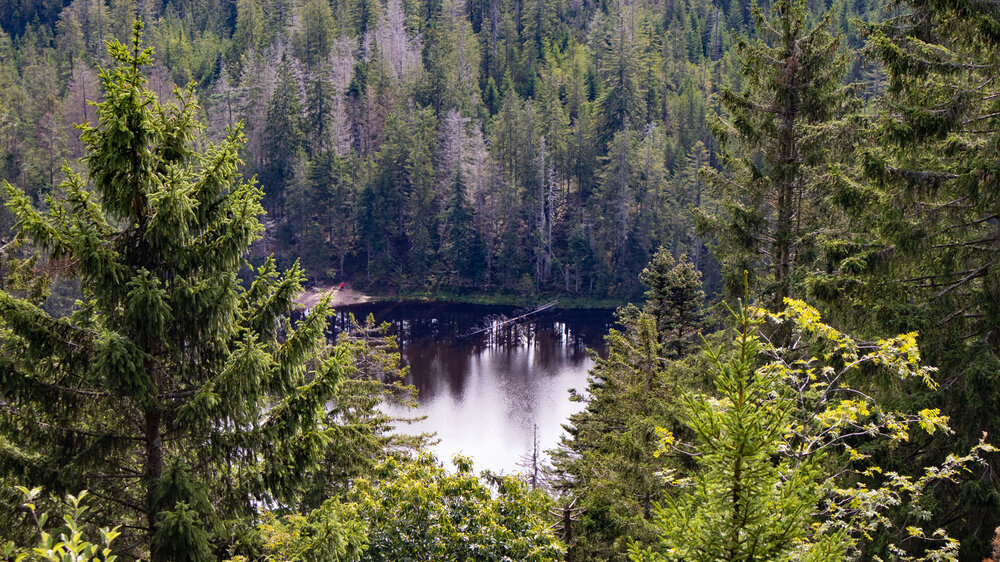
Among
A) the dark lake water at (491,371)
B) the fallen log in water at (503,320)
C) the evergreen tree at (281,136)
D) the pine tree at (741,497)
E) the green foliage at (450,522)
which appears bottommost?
the dark lake water at (491,371)

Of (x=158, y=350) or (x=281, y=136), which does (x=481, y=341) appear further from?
(x=158, y=350)

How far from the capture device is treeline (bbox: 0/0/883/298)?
68.9 metres

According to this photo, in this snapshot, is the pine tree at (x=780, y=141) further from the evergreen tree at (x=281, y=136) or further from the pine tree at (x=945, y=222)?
the evergreen tree at (x=281, y=136)

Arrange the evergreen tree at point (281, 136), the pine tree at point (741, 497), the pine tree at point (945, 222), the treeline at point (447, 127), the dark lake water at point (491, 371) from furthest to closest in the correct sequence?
the evergreen tree at point (281, 136), the treeline at point (447, 127), the dark lake water at point (491, 371), the pine tree at point (945, 222), the pine tree at point (741, 497)

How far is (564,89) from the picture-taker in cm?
8906

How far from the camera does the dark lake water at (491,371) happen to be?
3828 cm

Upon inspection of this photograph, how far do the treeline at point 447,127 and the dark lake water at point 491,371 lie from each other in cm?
693

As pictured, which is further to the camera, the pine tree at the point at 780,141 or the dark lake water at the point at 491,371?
the dark lake water at the point at 491,371

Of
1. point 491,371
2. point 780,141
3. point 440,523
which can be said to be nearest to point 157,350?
point 440,523

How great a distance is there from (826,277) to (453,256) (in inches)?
2324

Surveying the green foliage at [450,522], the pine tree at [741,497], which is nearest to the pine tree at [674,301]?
the green foliage at [450,522]

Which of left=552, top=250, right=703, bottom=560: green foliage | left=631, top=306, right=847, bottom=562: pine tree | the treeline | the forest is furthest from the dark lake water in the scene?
left=631, top=306, right=847, bottom=562: pine tree

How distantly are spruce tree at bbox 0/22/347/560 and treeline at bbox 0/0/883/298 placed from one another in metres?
52.8

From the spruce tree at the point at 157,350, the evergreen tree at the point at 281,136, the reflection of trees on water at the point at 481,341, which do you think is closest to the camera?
the spruce tree at the point at 157,350
